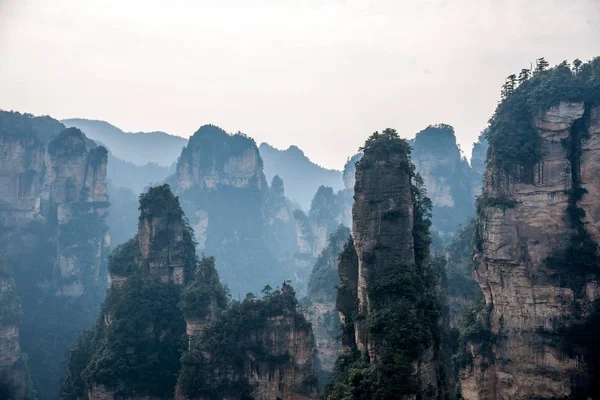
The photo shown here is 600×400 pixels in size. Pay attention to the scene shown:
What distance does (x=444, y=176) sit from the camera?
94250 millimetres

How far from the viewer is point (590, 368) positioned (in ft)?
96.0

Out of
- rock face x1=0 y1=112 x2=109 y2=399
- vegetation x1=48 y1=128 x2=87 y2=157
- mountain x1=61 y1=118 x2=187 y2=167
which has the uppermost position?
mountain x1=61 y1=118 x2=187 y2=167

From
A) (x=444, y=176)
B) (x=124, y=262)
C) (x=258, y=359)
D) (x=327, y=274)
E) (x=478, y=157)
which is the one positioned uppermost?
(x=478, y=157)

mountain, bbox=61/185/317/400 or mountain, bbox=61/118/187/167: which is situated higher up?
mountain, bbox=61/118/187/167

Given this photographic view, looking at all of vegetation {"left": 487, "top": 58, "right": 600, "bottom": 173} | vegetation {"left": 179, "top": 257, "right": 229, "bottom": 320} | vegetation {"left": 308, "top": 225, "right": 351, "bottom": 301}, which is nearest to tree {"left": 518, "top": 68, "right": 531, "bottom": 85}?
vegetation {"left": 487, "top": 58, "right": 600, "bottom": 173}

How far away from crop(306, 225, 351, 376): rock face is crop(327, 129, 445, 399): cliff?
2940cm

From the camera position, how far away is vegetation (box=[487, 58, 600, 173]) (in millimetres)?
31516

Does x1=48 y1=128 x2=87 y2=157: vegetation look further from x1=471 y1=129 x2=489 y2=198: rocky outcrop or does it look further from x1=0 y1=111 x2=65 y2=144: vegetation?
x1=471 y1=129 x2=489 y2=198: rocky outcrop

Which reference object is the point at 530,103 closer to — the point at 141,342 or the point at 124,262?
the point at 141,342

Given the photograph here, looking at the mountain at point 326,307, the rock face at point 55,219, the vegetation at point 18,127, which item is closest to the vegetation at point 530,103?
the mountain at point 326,307

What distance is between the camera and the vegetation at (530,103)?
3152 cm

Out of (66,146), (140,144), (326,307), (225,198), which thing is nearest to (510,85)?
(326,307)

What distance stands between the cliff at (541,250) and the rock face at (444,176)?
60.9 meters

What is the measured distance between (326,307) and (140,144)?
5688 inches
